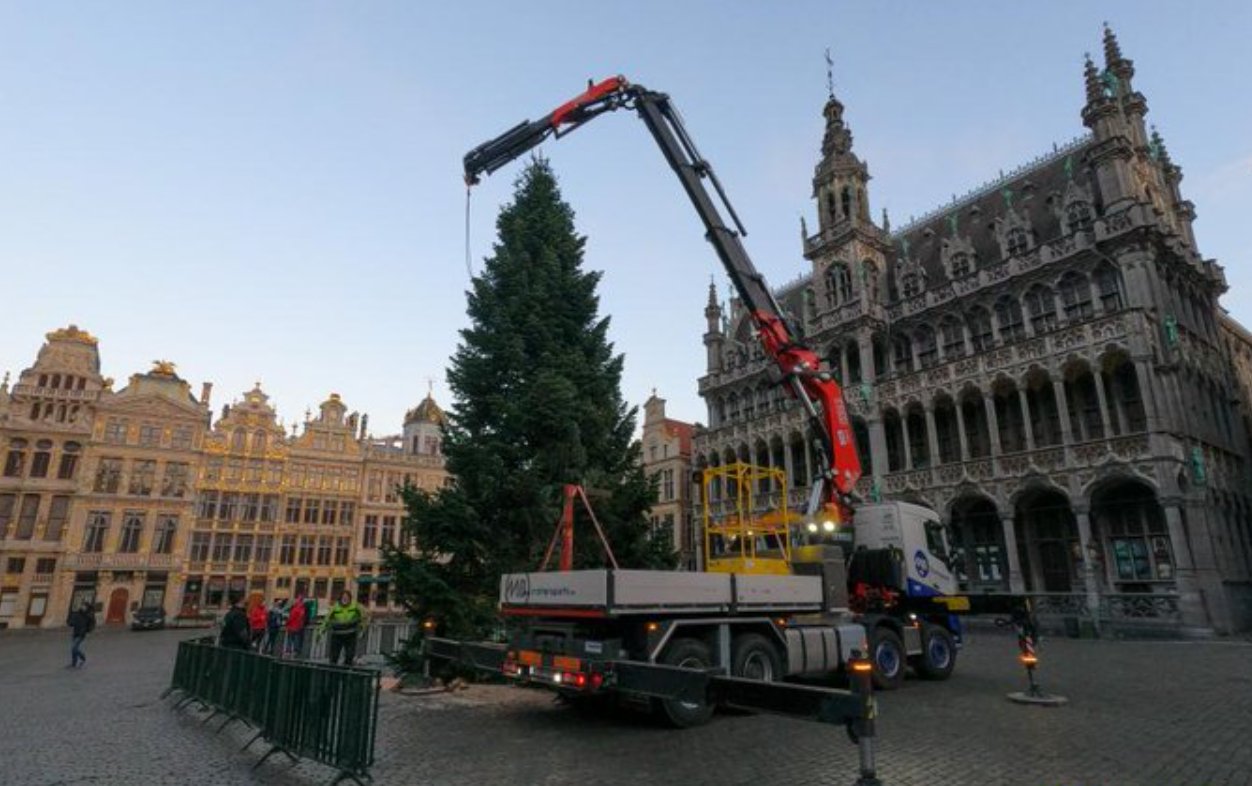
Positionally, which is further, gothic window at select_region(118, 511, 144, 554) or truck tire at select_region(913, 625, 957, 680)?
gothic window at select_region(118, 511, 144, 554)

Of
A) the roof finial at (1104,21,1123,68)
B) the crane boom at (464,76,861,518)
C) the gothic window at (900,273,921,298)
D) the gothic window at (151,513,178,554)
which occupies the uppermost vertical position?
the roof finial at (1104,21,1123,68)

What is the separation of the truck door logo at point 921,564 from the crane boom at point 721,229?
2272 millimetres

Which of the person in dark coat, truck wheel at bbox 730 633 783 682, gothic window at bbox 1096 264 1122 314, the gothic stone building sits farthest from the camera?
gothic window at bbox 1096 264 1122 314

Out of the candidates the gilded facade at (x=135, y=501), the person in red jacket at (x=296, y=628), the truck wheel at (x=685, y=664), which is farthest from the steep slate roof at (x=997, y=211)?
the gilded facade at (x=135, y=501)

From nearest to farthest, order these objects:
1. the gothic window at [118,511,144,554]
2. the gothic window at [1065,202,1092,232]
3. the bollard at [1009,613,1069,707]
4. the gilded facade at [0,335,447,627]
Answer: the bollard at [1009,613,1069,707], the gothic window at [1065,202,1092,232], the gilded facade at [0,335,447,627], the gothic window at [118,511,144,554]

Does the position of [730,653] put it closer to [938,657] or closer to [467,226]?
[938,657]

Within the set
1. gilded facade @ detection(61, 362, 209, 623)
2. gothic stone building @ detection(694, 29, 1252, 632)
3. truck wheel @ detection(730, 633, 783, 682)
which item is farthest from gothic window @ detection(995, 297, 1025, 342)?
gilded facade @ detection(61, 362, 209, 623)

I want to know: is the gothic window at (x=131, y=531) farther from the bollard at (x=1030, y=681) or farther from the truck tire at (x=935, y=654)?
the bollard at (x=1030, y=681)

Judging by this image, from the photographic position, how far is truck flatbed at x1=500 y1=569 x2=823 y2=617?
879 centimetres

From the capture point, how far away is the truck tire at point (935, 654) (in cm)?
1386

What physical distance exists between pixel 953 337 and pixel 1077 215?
736 cm

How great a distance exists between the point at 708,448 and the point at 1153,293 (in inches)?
975

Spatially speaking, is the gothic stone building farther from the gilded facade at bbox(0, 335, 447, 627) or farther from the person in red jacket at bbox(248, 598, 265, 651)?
the gilded facade at bbox(0, 335, 447, 627)

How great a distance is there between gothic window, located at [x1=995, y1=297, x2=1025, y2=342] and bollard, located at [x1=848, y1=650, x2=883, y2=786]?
2938 cm
